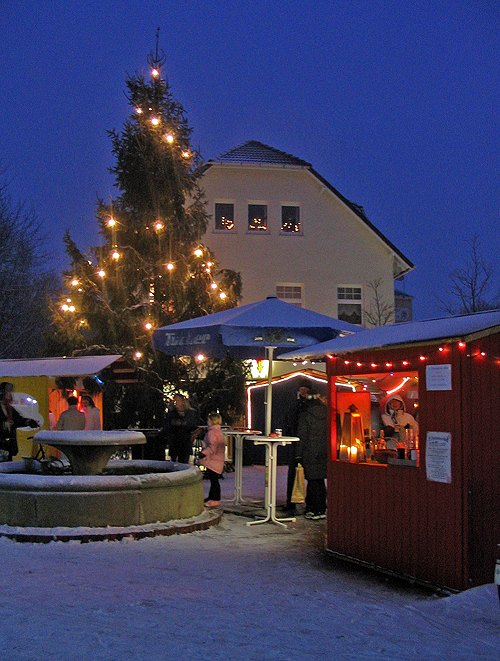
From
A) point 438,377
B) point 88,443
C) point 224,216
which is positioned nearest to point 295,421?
point 88,443

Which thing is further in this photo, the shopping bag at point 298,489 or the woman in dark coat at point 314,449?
the shopping bag at point 298,489

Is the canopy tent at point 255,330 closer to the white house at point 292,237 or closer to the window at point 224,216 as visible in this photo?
the white house at point 292,237

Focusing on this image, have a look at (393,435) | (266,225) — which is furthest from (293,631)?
(266,225)

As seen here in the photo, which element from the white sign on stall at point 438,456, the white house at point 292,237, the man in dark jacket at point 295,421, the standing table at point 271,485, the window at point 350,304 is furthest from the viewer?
the window at point 350,304

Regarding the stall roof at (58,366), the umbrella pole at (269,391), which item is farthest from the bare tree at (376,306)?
the umbrella pole at (269,391)

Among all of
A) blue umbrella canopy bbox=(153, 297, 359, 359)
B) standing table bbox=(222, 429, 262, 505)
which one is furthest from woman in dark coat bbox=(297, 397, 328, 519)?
blue umbrella canopy bbox=(153, 297, 359, 359)

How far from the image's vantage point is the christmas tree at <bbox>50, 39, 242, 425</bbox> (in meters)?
21.2

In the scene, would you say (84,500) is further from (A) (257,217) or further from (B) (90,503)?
(A) (257,217)

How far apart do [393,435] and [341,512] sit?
55.3 inches

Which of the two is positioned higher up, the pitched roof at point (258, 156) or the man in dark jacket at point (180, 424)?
the pitched roof at point (258, 156)

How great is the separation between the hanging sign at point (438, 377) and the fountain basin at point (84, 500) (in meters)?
4.10

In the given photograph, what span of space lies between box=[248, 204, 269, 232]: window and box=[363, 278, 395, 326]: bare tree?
4.14m

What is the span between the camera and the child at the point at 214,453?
1312 cm

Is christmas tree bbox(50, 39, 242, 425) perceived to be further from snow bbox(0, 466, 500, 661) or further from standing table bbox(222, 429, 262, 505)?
snow bbox(0, 466, 500, 661)
